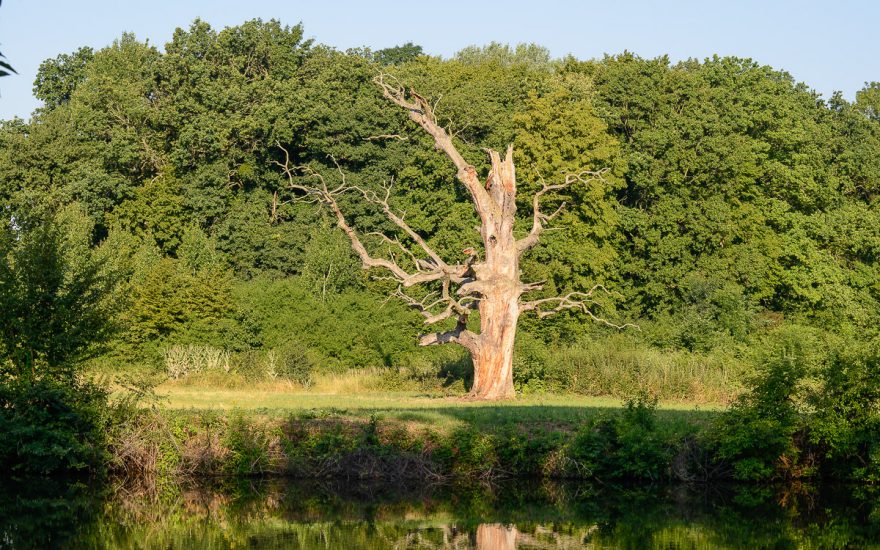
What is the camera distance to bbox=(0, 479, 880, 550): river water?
66.1 ft

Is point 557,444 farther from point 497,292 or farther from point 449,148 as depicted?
point 449,148

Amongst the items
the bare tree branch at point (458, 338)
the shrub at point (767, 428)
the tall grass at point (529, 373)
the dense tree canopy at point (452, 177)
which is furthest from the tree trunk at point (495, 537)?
the dense tree canopy at point (452, 177)

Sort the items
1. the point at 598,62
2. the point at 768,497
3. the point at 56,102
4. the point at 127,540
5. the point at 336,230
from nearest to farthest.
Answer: the point at 127,540
the point at 768,497
the point at 336,230
the point at 598,62
the point at 56,102

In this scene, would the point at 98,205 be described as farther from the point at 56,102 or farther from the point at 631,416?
the point at 631,416

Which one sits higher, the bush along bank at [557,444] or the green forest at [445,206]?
the green forest at [445,206]

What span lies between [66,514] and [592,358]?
18086 mm

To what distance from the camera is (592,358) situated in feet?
119

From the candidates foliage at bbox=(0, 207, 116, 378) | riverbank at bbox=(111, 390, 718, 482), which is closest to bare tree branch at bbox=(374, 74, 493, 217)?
riverbank at bbox=(111, 390, 718, 482)

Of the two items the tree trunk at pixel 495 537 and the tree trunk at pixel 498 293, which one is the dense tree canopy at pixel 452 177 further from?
the tree trunk at pixel 495 537

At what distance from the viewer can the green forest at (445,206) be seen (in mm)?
40688

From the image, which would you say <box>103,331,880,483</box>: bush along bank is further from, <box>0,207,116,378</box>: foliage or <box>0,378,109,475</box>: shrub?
<box>0,207,116,378</box>: foliage

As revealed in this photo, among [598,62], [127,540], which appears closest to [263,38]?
[598,62]

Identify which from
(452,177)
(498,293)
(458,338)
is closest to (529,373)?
(458,338)

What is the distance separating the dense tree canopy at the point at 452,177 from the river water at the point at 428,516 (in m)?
18.6
